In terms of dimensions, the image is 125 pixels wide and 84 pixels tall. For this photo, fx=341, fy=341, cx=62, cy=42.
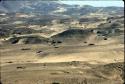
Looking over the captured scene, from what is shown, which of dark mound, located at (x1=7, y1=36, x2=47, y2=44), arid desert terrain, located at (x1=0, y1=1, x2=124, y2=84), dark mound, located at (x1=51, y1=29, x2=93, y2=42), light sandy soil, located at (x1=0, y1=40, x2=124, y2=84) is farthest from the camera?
dark mound, located at (x1=51, y1=29, x2=93, y2=42)

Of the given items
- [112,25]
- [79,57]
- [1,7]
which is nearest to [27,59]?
[79,57]

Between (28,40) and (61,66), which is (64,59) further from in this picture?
(28,40)

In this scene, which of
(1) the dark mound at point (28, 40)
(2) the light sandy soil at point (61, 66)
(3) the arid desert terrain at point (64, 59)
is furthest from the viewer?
(1) the dark mound at point (28, 40)

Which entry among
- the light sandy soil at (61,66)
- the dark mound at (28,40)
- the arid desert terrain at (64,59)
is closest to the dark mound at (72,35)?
the arid desert terrain at (64,59)

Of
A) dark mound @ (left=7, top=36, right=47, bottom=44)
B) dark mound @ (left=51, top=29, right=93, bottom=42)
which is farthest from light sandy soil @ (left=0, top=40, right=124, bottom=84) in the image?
dark mound @ (left=51, top=29, right=93, bottom=42)

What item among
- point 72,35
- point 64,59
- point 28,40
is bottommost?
point 72,35

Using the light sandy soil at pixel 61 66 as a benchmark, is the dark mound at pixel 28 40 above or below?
below

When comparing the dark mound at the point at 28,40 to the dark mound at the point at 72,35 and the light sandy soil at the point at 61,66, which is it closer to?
the dark mound at the point at 72,35

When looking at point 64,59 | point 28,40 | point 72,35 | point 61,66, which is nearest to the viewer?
point 61,66

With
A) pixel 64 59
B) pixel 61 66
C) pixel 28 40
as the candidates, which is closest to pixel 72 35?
pixel 28 40

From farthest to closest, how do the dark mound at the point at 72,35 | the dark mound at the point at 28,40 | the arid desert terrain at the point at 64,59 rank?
the dark mound at the point at 72,35
the dark mound at the point at 28,40
the arid desert terrain at the point at 64,59

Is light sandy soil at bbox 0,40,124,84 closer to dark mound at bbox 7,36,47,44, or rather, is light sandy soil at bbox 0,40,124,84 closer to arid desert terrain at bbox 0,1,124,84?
arid desert terrain at bbox 0,1,124,84

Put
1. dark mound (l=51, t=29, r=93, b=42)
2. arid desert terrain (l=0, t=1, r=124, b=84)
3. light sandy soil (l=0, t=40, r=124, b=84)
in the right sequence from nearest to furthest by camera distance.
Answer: light sandy soil (l=0, t=40, r=124, b=84) < arid desert terrain (l=0, t=1, r=124, b=84) < dark mound (l=51, t=29, r=93, b=42)
